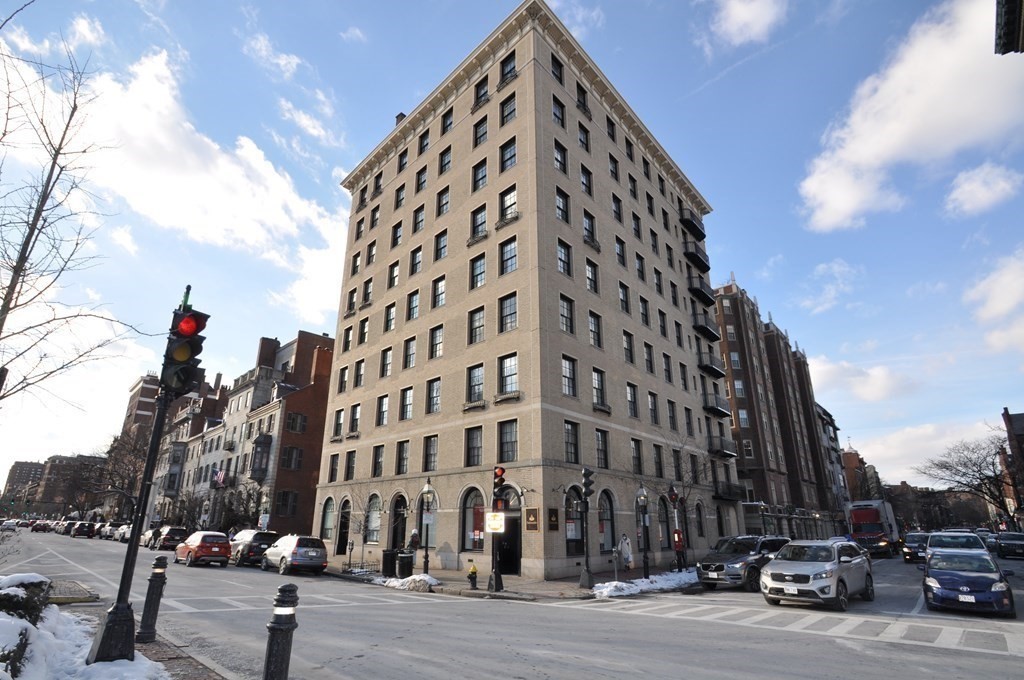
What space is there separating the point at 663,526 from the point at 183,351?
28.7m

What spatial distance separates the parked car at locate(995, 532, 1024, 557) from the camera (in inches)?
1384

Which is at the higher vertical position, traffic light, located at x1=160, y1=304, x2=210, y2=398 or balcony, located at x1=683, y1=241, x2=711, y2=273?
balcony, located at x1=683, y1=241, x2=711, y2=273

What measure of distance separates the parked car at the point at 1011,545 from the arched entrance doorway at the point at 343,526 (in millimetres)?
44502

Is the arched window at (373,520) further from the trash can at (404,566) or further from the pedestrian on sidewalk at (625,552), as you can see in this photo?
the pedestrian on sidewalk at (625,552)

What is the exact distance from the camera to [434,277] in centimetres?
3142

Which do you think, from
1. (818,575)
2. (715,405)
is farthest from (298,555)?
(715,405)

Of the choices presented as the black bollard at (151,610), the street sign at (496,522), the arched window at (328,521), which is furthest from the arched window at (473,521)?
the black bollard at (151,610)

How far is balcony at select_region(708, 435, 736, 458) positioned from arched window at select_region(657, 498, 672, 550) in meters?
8.85

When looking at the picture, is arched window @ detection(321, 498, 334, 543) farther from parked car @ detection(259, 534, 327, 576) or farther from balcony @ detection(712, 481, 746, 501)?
balcony @ detection(712, 481, 746, 501)

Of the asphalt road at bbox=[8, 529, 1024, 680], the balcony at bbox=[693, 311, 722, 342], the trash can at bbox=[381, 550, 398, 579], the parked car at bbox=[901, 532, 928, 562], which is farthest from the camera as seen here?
the balcony at bbox=[693, 311, 722, 342]

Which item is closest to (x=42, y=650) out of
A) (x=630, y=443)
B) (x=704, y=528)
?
(x=630, y=443)

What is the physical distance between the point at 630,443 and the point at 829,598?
50.8 ft

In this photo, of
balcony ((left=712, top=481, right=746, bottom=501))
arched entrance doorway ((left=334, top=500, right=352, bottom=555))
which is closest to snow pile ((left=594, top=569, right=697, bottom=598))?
balcony ((left=712, top=481, right=746, bottom=501))

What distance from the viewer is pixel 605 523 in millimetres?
25000
